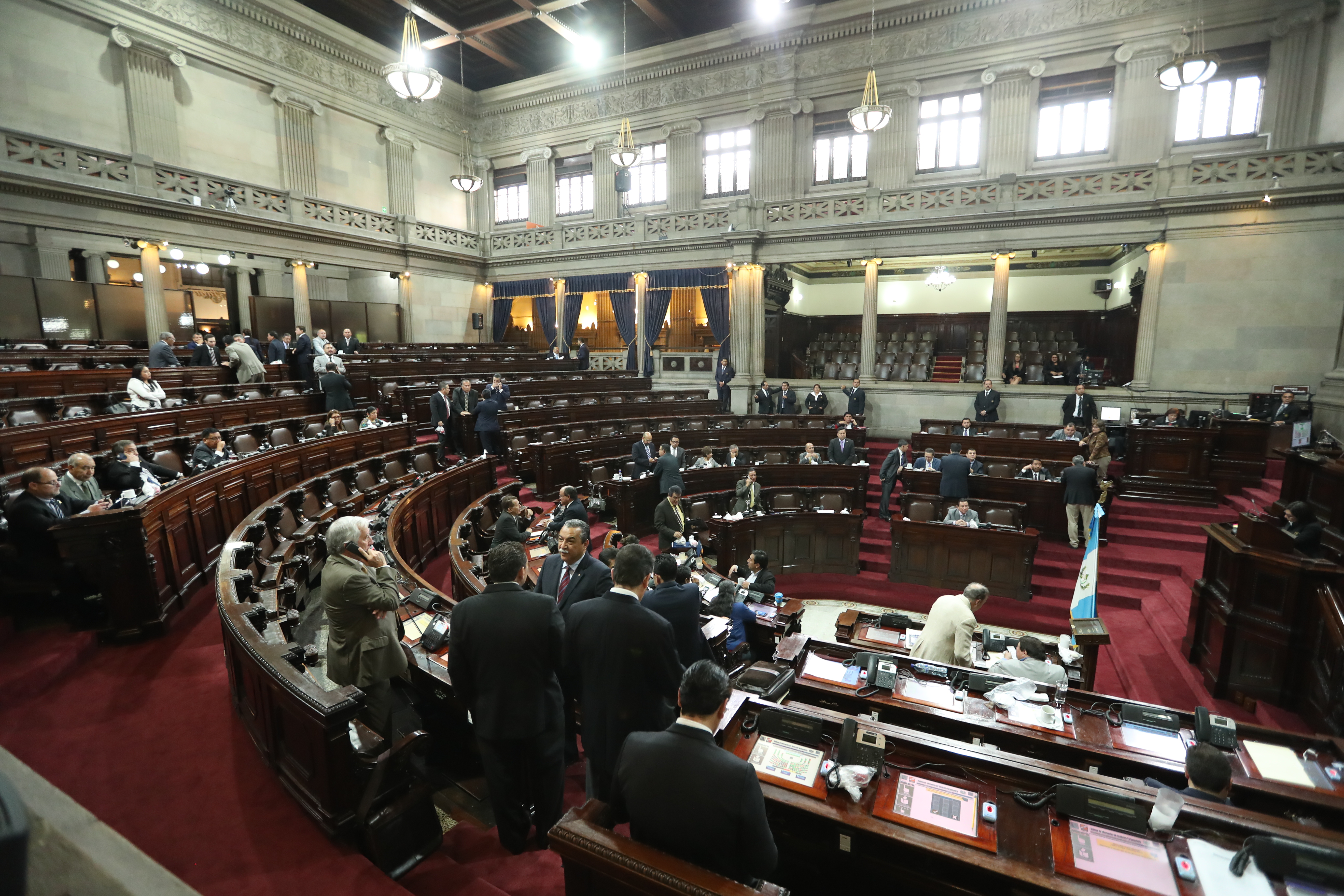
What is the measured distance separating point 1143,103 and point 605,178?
12.9m

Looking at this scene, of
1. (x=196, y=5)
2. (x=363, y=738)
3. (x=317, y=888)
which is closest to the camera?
(x=317, y=888)

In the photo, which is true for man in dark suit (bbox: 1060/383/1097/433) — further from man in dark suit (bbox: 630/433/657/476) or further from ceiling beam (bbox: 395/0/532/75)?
ceiling beam (bbox: 395/0/532/75)

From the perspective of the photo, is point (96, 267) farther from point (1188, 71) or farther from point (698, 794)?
point (1188, 71)

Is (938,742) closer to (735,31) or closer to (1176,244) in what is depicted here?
(1176,244)

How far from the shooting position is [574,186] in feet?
61.6

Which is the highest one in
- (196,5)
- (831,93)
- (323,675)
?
(196,5)

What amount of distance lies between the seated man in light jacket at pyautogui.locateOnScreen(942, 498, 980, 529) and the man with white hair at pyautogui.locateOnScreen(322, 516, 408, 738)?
284 inches

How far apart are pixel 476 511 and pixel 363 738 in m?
4.44

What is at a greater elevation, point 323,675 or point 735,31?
point 735,31

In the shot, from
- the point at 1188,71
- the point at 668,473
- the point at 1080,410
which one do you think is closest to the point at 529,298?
the point at 668,473

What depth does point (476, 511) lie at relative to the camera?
6.82 metres

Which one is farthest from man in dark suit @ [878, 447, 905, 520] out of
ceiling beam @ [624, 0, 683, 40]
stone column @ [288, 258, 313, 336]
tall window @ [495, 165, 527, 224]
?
tall window @ [495, 165, 527, 224]

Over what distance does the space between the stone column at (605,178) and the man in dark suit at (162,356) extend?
37.0 feet

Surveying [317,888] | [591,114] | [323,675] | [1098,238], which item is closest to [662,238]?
[591,114]
